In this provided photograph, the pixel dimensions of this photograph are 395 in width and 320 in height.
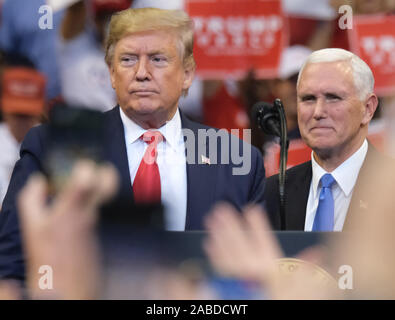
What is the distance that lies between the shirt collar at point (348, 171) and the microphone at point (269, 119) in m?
0.24

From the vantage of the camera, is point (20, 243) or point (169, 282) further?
point (20, 243)

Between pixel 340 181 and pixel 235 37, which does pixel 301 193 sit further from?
pixel 235 37

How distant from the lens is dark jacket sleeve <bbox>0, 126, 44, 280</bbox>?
1939mm

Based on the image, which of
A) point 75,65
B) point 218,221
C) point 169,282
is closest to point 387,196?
point 218,221

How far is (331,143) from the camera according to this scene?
7.00 feet

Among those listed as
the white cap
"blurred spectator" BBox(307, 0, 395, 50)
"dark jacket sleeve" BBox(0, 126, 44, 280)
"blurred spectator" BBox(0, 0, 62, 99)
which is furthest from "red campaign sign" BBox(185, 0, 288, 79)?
"dark jacket sleeve" BBox(0, 126, 44, 280)

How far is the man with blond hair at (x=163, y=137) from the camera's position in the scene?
207cm

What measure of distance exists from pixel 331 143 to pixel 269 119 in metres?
0.27

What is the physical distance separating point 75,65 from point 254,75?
1.98 feet

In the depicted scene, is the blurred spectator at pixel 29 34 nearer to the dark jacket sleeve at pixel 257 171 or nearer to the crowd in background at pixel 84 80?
the crowd in background at pixel 84 80

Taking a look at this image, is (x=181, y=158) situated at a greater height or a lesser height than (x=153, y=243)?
greater

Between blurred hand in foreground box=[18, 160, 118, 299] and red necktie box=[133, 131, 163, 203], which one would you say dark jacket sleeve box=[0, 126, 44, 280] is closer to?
red necktie box=[133, 131, 163, 203]
